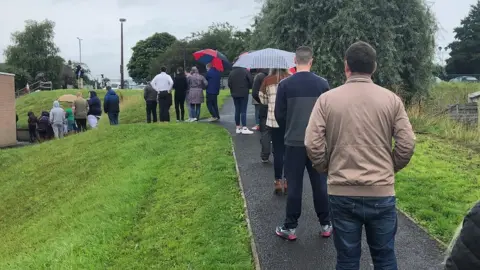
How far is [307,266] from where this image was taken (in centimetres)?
517

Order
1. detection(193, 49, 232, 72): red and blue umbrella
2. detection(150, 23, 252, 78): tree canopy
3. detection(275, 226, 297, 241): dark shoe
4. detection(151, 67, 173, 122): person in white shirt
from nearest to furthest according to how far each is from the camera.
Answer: detection(275, 226, 297, 241): dark shoe → detection(193, 49, 232, 72): red and blue umbrella → detection(151, 67, 173, 122): person in white shirt → detection(150, 23, 252, 78): tree canopy

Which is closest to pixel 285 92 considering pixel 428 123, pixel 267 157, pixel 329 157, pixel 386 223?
pixel 329 157

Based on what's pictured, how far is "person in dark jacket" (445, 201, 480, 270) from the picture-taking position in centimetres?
186

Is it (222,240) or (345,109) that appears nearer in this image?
A: (345,109)

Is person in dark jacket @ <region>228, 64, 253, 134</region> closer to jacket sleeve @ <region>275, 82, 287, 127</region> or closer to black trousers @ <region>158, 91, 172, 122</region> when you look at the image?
black trousers @ <region>158, 91, 172, 122</region>

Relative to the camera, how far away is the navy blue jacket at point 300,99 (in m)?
5.41

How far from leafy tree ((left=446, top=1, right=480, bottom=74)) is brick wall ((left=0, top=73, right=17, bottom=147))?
2186 inches

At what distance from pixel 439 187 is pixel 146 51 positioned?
80.6 meters

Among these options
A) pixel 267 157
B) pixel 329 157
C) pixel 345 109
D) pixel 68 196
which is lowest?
pixel 68 196

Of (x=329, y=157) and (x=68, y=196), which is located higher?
(x=329, y=157)

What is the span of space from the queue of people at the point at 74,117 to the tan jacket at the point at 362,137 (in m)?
14.8

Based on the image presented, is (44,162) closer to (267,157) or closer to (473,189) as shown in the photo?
(267,157)

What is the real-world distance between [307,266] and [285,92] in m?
1.81

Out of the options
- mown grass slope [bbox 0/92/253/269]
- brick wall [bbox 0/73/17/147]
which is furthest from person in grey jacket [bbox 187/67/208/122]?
brick wall [bbox 0/73/17/147]
